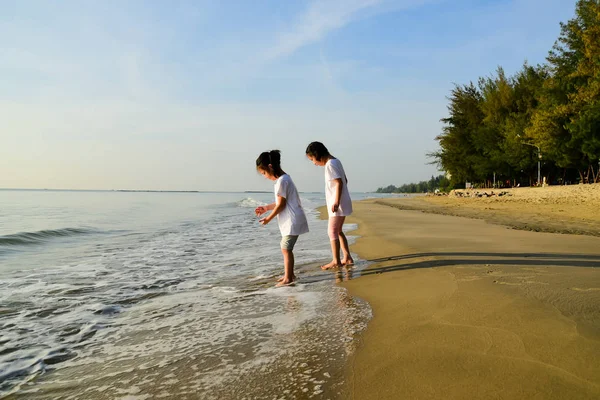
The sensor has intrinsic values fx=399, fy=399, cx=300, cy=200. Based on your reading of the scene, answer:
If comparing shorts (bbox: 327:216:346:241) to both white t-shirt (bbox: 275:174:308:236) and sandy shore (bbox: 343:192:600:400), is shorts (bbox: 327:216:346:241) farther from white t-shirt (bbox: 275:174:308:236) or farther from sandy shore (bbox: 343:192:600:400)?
sandy shore (bbox: 343:192:600:400)

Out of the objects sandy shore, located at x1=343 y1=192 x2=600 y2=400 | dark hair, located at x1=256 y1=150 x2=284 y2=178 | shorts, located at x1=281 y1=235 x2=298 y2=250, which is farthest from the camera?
dark hair, located at x1=256 y1=150 x2=284 y2=178

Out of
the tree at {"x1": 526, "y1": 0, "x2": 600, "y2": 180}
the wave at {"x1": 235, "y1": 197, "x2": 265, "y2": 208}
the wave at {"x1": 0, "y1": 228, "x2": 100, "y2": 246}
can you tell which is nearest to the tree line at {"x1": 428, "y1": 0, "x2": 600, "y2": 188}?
the tree at {"x1": 526, "y1": 0, "x2": 600, "y2": 180}

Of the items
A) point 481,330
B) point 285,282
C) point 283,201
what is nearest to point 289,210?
point 283,201

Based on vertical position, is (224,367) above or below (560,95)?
below

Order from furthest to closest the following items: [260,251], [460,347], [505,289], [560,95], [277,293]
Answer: [560,95] < [260,251] < [277,293] < [505,289] < [460,347]

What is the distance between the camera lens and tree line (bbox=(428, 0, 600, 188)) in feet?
88.6

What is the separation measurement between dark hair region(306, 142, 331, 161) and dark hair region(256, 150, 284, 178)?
67cm

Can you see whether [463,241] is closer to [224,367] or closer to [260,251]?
[260,251]

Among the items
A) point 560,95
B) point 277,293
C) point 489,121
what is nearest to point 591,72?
point 560,95

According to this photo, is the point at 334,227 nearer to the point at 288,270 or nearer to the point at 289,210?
the point at 289,210

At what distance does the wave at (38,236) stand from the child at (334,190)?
8.48 m

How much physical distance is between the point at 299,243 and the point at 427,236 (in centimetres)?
279

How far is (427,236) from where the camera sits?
8258 millimetres

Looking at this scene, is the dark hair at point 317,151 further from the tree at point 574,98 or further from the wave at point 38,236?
the tree at point 574,98
